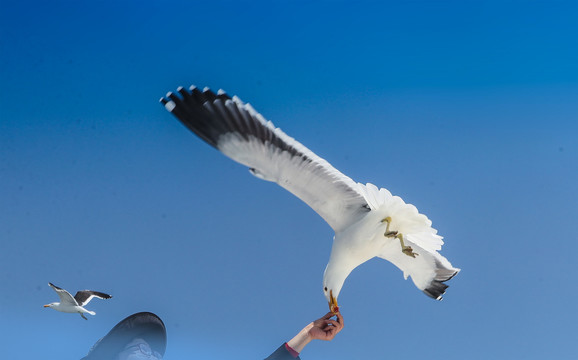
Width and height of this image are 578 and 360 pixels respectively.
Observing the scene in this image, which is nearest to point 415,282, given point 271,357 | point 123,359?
point 271,357

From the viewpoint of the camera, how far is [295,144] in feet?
9.34

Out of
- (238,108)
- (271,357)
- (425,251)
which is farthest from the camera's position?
(425,251)

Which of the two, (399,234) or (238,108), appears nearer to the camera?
(238,108)

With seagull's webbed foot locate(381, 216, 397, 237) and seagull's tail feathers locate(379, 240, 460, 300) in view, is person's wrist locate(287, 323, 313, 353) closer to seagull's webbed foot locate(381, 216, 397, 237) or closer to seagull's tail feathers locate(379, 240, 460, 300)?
seagull's webbed foot locate(381, 216, 397, 237)

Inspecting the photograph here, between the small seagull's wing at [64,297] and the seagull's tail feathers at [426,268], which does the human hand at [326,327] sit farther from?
the small seagull's wing at [64,297]

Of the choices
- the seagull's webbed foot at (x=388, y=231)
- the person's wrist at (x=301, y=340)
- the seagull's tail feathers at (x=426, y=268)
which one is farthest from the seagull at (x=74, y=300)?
the person's wrist at (x=301, y=340)

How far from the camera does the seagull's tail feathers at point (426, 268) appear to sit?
12.5ft

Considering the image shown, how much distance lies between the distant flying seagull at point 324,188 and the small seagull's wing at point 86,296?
259cm

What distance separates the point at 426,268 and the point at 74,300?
9.59 feet

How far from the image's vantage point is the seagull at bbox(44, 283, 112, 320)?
4840 mm

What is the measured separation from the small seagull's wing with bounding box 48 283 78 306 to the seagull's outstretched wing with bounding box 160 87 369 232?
8.84 ft

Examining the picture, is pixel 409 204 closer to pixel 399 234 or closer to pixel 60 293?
pixel 399 234

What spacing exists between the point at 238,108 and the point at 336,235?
3.20ft

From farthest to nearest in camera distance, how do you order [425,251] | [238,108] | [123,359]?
[425,251]
[238,108]
[123,359]
